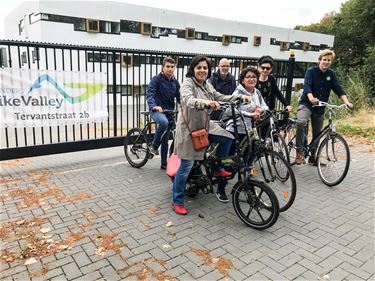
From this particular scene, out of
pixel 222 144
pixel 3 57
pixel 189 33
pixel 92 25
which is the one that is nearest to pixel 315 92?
pixel 222 144

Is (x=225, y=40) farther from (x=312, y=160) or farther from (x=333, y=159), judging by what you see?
(x=333, y=159)

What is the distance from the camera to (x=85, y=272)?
296 cm

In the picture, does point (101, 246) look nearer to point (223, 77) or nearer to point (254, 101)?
point (254, 101)

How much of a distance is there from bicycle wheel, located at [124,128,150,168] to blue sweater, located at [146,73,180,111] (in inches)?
27.7

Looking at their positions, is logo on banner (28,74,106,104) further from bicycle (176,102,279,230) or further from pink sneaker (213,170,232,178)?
pink sneaker (213,170,232,178)

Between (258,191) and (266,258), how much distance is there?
0.78 metres

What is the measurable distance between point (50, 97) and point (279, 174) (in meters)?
4.10

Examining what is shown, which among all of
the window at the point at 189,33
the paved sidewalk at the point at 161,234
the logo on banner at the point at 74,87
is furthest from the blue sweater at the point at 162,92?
the window at the point at 189,33

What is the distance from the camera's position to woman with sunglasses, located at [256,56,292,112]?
551 cm

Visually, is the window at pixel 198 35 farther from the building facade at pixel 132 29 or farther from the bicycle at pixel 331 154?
the bicycle at pixel 331 154

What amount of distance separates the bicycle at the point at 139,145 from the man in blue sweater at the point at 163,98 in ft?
0.77

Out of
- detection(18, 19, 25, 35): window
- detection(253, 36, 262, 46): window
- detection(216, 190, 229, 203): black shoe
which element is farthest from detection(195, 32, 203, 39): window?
detection(216, 190, 229, 203): black shoe

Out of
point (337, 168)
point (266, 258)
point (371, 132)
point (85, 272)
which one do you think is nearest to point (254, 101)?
point (337, 168)

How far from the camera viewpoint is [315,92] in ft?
19.1
